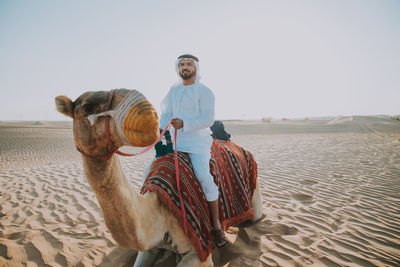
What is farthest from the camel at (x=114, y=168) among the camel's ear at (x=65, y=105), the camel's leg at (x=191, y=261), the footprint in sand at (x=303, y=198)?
the footprint in sand at (x=303, y=198)

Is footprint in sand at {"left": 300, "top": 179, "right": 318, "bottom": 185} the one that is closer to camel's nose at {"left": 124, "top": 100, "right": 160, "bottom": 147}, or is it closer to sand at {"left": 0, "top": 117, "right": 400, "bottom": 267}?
sand at {"left": 0, "top": 117, "right": 400, "bottom": 267}

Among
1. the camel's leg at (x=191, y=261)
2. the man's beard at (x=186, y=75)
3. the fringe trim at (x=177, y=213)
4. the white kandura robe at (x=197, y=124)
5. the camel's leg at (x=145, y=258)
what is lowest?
the camel's leg at (x=145, y=258)

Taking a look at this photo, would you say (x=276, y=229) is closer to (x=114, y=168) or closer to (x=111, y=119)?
(x=114, y=168)

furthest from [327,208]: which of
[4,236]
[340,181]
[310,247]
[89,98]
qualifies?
[4,236]

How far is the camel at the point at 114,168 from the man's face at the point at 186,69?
151cm

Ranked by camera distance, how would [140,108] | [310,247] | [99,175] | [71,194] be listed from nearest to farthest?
[140,108] → [99,175] → [310,247] → [71,194]

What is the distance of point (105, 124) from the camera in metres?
1.17

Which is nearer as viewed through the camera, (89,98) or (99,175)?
(89,98)

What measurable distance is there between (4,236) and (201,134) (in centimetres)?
339

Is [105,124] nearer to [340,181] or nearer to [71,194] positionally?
[71,194]

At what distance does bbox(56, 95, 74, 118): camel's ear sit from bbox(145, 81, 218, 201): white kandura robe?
1185 mm

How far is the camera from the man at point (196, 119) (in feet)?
8.00

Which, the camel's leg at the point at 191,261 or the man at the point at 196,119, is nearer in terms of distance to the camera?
the camel's leg at the point at 191,261

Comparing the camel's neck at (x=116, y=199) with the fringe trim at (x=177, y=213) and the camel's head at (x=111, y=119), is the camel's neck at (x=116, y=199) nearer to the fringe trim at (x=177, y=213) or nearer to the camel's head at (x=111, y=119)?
the camel's head at (x=111, y=119)
